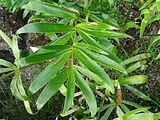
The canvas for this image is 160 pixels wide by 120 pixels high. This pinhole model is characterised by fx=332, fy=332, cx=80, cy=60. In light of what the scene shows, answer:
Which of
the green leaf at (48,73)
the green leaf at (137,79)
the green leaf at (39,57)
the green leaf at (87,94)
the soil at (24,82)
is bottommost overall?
the soil at (24,82)

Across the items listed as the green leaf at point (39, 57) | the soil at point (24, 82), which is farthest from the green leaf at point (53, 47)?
the soil at point (24, 82)

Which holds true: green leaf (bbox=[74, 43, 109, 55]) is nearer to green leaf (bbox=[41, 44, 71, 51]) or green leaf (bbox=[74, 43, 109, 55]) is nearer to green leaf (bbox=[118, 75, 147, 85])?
green leaf (bbox=[41, 44, 71, 51])

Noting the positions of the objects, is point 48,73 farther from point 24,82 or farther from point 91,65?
point 24,82

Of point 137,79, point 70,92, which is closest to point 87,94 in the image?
point 70,92

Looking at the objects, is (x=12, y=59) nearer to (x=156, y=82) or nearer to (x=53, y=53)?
(x=156, y=82)

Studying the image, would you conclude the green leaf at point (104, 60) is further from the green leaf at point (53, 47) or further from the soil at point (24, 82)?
the soil at point (24, 82)

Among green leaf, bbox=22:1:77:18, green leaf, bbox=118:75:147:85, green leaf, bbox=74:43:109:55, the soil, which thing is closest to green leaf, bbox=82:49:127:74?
green leaf, bbox=74:43:109:55
